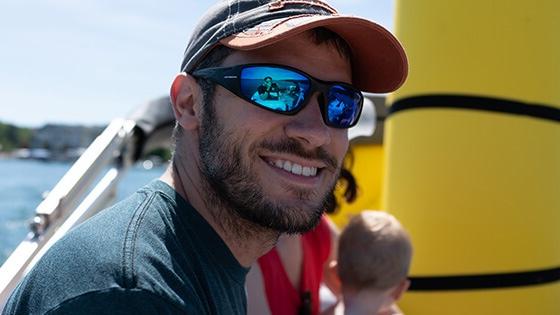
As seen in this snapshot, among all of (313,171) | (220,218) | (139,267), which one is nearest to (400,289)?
(313,171)

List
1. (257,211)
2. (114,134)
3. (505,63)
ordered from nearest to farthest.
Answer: (257,211), (505,63), (114,134)

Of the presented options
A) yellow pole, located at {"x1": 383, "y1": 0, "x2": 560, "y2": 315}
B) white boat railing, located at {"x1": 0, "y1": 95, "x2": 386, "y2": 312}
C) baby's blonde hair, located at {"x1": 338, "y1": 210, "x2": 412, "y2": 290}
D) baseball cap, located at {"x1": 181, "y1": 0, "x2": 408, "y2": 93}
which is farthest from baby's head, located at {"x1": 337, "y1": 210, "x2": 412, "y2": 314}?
baseball cap, located at {"x1": 181, "y1": 0, "x2": 408, "y2": 93}

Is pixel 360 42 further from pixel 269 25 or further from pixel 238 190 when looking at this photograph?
pixel 238 190

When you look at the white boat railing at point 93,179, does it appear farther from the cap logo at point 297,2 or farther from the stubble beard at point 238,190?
the cap logo at point 297,2

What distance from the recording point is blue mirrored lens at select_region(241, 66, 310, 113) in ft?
3.85

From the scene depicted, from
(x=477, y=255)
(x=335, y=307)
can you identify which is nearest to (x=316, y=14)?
(x=477, y=255)

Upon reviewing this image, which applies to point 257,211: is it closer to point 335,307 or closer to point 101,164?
point 335,307

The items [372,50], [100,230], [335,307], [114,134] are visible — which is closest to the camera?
[100,230]

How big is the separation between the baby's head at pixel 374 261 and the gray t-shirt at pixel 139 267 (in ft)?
2.87

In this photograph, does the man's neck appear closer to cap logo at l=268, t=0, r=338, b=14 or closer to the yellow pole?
cap logo at l=268, t=0, r=338, b=14

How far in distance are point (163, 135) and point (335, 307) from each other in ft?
4.77

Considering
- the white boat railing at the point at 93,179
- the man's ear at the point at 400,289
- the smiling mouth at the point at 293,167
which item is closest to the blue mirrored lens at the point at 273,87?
the smiling mouth at the point at 293,167

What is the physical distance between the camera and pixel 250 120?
1187mm

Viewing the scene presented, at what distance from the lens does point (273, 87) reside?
1174 mm
